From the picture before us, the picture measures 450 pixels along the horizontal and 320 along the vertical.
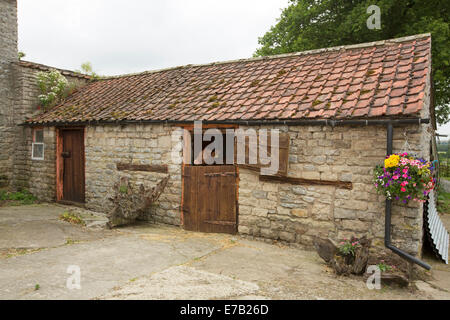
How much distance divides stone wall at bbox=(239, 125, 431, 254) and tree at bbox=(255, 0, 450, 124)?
8.30m

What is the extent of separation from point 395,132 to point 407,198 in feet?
3.52

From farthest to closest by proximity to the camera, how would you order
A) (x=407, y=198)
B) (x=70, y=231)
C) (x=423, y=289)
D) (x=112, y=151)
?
(x=112, y=151)
(x=70, y=231)
(x=407, y=198)
(x=423, y=289)

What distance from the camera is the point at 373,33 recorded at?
552 inches

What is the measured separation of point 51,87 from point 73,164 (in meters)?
3.31

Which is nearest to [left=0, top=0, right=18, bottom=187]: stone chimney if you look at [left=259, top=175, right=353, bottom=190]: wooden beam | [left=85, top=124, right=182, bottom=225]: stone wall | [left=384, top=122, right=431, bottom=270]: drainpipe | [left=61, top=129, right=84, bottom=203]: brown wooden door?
[left=61, top=129, right=84, bottom=203]: brown wooden door

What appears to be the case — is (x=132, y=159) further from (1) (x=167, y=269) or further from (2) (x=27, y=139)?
(2) (x=27, y=139)

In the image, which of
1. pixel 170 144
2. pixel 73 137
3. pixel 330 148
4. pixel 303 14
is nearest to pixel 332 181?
pixel 330 148

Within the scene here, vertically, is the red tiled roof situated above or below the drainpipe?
above

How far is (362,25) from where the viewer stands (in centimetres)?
1295

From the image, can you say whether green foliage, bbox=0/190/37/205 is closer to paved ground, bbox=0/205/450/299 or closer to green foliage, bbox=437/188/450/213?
paved ground, bbox=0/205/450/299

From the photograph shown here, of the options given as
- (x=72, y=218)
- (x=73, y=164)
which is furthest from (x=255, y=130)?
(x=73, y=164)

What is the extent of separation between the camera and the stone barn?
Answer: 5629mm

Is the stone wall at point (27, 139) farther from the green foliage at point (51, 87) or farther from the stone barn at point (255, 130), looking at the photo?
the green foliage at point (51, 87)

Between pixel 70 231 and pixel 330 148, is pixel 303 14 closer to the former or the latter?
pixel 330 148
